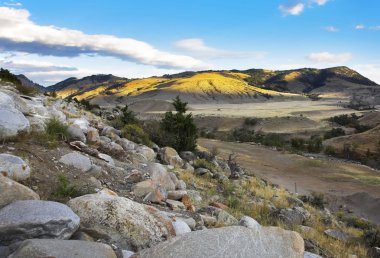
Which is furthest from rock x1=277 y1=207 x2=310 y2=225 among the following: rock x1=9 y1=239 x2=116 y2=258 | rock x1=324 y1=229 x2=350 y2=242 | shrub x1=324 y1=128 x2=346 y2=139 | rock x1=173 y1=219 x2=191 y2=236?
shrub x1=324 y1=128 x2=346 y2=139

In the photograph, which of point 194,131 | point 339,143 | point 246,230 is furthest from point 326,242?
point 339,143

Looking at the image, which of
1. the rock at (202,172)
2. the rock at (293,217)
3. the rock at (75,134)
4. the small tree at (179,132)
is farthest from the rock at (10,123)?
the small tree at (179,132)

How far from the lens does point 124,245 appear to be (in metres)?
5.09

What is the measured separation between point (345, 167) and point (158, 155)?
2260 centimetres

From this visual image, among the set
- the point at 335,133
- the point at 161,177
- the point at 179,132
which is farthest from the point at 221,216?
the point at 335,133

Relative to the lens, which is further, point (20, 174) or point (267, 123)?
point (267, 123)

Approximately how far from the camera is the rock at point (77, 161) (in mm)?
7957

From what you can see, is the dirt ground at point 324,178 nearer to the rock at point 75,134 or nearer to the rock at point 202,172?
the rock at point 202,172

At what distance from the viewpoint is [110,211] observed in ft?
18.1

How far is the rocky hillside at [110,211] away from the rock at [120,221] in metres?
0.01

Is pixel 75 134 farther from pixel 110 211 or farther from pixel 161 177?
pixel 110 211

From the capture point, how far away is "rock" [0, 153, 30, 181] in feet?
19.7

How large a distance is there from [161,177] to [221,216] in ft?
7.85

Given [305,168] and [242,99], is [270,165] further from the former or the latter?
[242,99]
